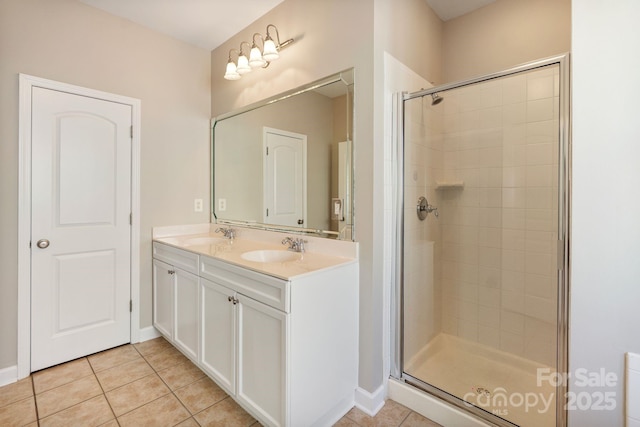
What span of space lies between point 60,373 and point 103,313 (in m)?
0.42

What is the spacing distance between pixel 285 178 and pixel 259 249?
0.55 metres

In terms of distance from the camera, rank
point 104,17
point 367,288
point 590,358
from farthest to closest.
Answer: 1. point 104,17
2. point 367,288
3. point 590,358

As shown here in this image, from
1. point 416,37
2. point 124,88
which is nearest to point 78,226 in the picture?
point 124,88

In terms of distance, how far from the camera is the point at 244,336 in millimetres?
1560

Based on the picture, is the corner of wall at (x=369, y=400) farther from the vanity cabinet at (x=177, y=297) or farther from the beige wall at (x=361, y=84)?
the vanity cabinet at (x=177, y=297)

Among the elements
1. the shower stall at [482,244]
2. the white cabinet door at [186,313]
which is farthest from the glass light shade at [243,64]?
the white cabinet door at [186,313]

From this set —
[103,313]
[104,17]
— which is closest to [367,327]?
[103,313]

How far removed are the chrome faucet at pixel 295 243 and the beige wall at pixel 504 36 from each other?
1771 mm

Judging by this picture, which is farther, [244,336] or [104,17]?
[104,17]

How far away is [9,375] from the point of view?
1.88 metres

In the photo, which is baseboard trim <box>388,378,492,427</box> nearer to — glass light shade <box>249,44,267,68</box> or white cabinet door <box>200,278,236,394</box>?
white cabinet door <box>200,278,236,394</box>

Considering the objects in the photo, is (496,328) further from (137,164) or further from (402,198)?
(137,164)

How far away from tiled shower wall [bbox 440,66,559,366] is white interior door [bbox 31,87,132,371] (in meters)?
2.37

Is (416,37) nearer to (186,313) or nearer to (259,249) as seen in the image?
(259,249)
